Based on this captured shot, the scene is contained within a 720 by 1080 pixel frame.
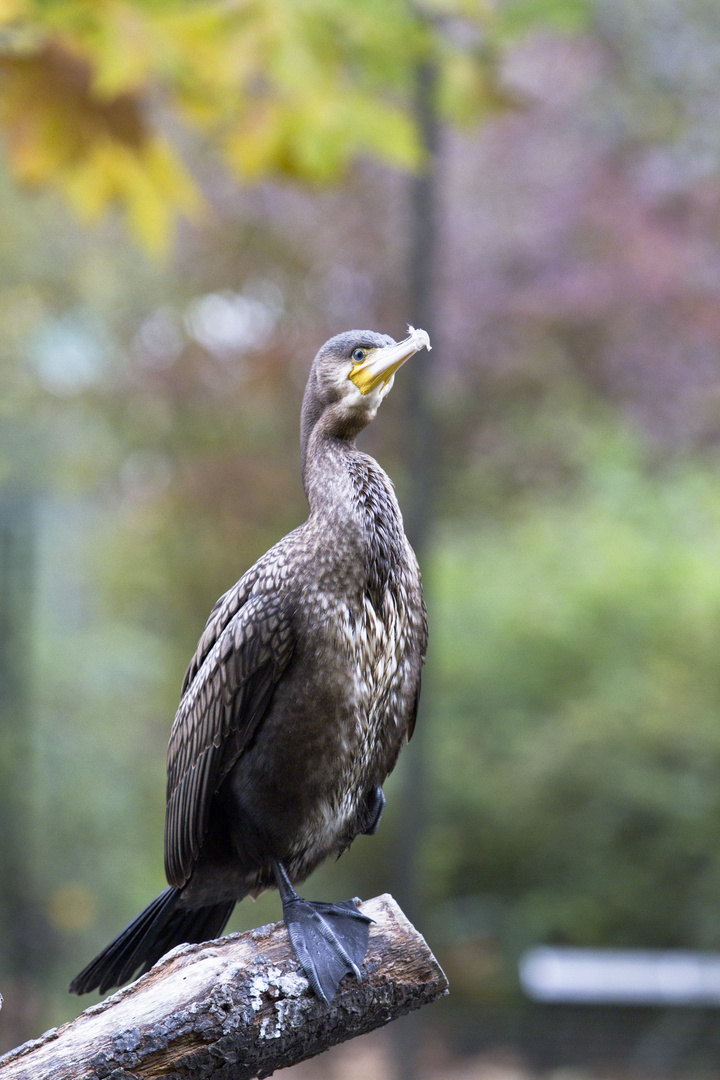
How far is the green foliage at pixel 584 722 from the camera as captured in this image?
5328 mm

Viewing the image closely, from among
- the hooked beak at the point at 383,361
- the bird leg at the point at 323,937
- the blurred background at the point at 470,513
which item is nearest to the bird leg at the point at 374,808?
the bird leg at the point at 323,937

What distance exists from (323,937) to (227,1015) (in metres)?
0.15

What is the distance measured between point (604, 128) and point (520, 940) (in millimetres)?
4168

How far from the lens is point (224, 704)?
141 cm

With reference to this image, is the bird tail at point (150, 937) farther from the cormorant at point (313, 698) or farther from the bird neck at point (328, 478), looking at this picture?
the bird neck at point (328, 478)

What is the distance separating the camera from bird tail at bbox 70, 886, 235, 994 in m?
1.46

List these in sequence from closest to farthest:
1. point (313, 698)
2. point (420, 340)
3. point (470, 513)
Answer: point (420, 340) → point (313, 698) → point (470, 513)

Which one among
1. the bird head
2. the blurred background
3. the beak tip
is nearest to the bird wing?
the bird head

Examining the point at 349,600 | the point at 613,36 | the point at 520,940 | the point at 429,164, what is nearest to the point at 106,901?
the point at 520,940

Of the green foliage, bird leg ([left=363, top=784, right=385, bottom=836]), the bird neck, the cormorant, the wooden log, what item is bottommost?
the wooden log

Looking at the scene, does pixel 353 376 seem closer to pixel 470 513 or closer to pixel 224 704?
pixel 224 704

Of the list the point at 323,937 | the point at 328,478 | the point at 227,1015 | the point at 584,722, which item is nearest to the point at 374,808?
the point at 323,937

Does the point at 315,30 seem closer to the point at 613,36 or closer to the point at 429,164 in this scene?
the point at 429,164

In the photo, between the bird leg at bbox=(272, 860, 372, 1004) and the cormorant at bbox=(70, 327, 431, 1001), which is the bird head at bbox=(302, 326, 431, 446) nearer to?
the cormorant at bbox=(70, 327, 431, 1001)
